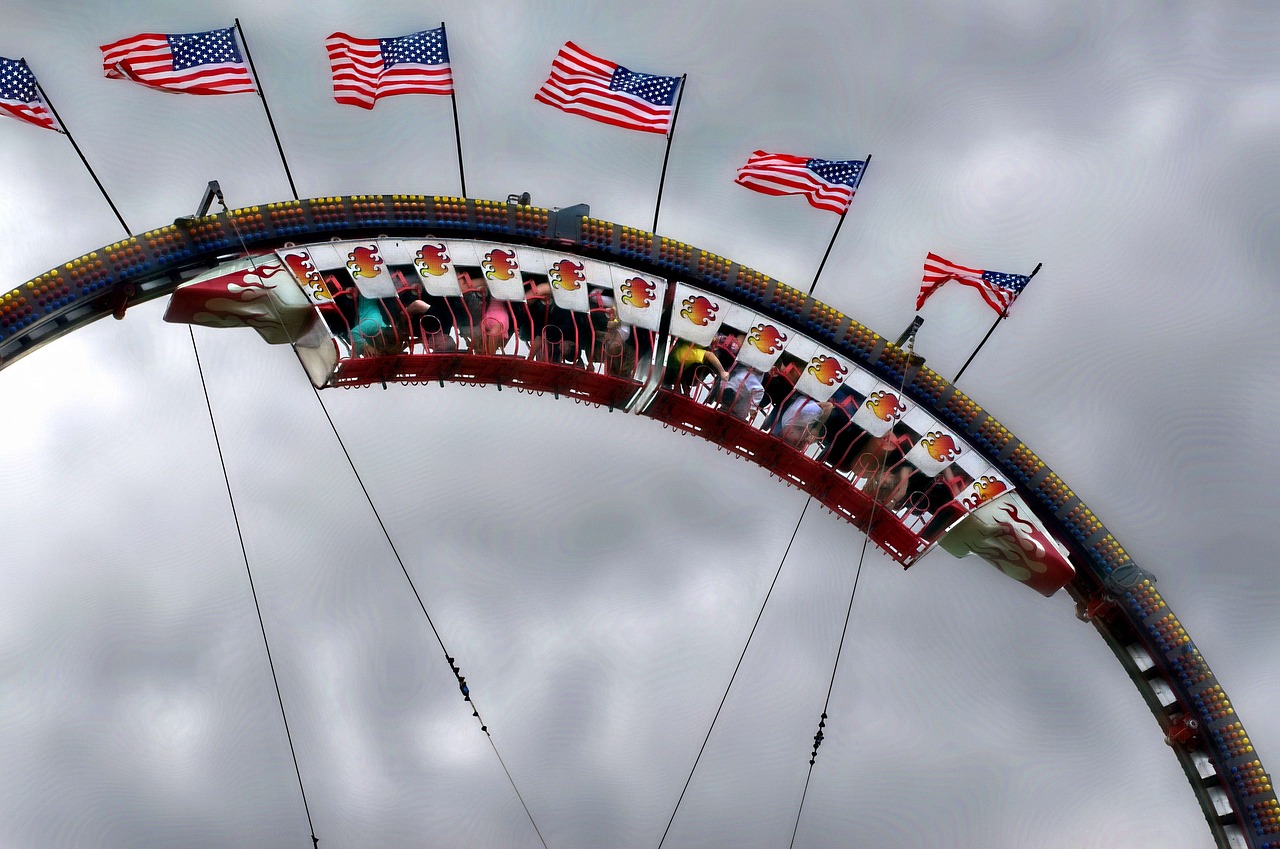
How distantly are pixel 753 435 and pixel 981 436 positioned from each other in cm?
805

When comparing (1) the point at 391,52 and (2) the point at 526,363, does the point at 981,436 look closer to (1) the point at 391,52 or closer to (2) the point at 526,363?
(2) the point at 526,363

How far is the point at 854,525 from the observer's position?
34.9 meters

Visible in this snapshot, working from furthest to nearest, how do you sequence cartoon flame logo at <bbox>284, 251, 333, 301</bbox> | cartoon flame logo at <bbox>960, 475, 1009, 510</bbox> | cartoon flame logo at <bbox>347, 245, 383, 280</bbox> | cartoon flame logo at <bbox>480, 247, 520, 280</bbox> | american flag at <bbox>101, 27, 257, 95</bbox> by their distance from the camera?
cartoon flame logo at <bbox>960, 475, 1009, 510</bbox> → cartoon flame logo at <bbox>480, 247, 520, 280</bbox> → cartoon flame logo at <bbox>347, 245, 383, 280</bbox> → cartoon flame logo at <bbox>284, 251, 333, 301</bbox> → american flag at <bbox>101, 27, 257, 95</bbox>

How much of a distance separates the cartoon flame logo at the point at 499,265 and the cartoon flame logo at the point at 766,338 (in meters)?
8.06

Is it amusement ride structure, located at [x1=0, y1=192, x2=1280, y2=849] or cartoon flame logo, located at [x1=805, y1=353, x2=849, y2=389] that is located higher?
cartoon flame logo, located at [x1=805, y1=353, x2=849, y2=389]

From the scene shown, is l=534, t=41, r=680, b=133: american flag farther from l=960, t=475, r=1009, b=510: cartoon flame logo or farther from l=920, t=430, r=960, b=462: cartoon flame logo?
l=960, t=475, r=1009, b=510: cartoon flame logo

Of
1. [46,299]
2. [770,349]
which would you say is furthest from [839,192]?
[46,299]

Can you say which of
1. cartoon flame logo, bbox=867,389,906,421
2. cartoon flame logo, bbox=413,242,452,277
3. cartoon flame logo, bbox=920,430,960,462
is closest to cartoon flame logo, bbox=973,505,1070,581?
cartoon flame logo, bbox=920,430,960,462

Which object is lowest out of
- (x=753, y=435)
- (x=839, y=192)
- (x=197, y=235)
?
(x=197, y=235)

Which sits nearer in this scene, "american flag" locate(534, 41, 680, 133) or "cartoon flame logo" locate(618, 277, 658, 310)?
"american flag" locate(534, 41, 680, 133)

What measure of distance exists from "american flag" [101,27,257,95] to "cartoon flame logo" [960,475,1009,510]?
25328 millimetres

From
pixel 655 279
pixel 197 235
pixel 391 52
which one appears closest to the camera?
pixel 391 52

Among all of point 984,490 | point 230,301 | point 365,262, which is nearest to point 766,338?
point 984,490

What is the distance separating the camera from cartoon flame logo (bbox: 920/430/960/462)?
34.8m
